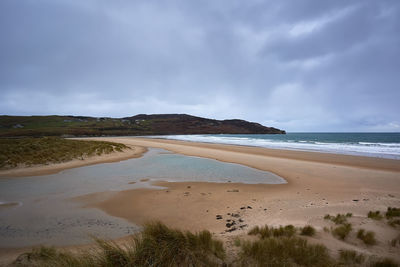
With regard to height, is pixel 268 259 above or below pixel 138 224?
above

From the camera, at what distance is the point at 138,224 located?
4855 mm

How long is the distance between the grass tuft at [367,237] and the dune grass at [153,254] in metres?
2.88

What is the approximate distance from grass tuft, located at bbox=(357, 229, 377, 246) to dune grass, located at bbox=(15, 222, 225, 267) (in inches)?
113

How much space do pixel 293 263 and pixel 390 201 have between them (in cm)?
625

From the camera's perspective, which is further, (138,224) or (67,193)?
(67,193)

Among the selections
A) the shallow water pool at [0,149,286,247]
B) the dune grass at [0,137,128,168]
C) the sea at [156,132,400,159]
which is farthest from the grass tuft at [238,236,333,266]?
the sea at [156,132,400,159]

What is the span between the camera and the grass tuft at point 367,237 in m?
3.32

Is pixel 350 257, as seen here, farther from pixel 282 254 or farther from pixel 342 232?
pixel 282 254

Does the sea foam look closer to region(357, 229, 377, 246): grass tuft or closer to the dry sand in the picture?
the dry sand

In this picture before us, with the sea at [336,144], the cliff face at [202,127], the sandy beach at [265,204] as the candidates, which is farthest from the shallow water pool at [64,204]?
the cliff face at [202,127]

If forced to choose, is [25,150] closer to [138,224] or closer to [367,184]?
[138,224]

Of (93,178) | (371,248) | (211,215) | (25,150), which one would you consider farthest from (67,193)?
(25,150)

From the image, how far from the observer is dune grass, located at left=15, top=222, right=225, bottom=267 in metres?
2.55

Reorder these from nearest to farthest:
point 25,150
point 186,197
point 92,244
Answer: point 92,244
point 186,197
point 25,150
